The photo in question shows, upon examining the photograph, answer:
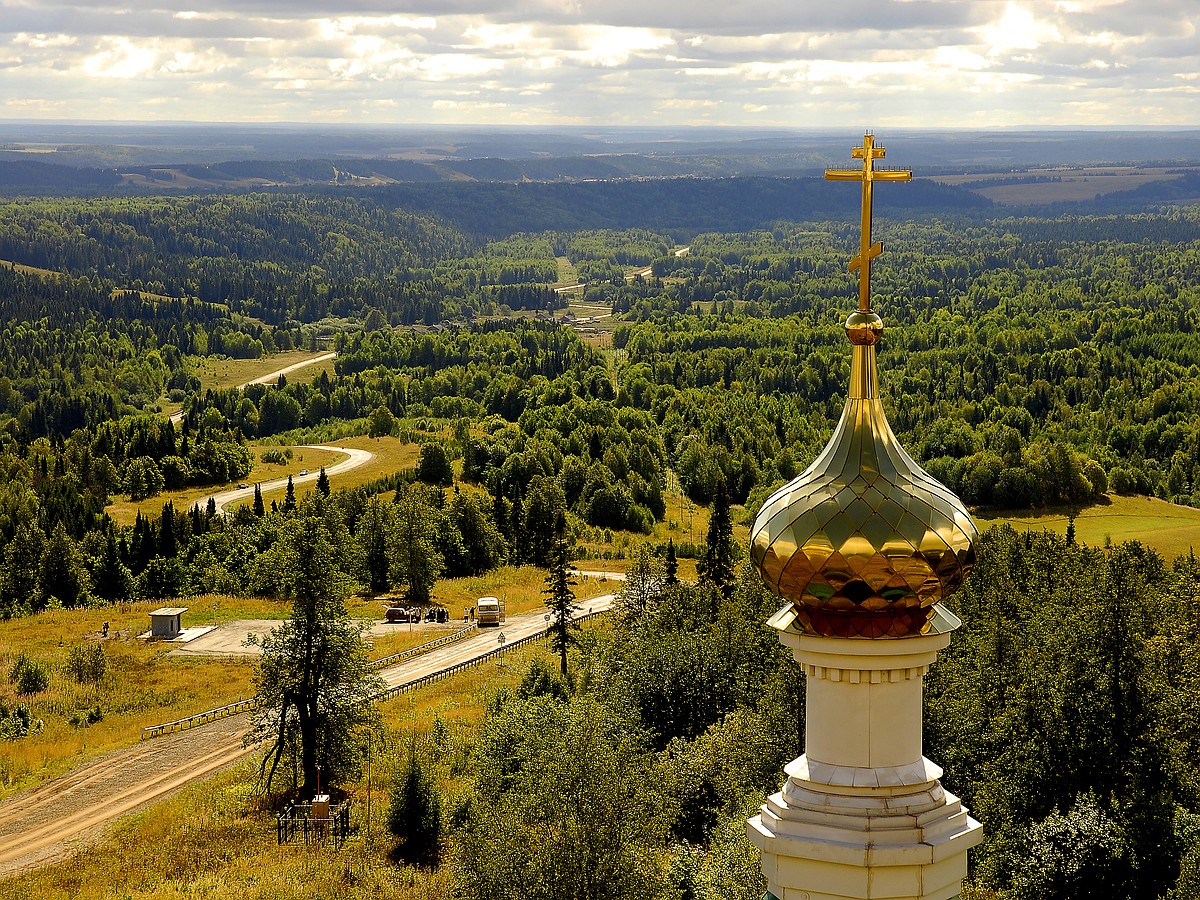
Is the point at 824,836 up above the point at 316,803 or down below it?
above

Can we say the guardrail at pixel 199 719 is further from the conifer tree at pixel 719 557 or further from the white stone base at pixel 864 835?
the white stone base at pixel 864 835

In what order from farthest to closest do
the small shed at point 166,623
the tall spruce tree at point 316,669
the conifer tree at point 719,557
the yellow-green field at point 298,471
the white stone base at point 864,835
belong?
the yellow-green field at point 298,471 → the small shed at point 166,623 → the conifer tree at point 719,557 → the tall spruce tree at point 316,669 → the white stone base at point 864,835

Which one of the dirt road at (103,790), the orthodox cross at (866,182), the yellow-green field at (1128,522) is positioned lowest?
the yellow-green field at (1128,522)

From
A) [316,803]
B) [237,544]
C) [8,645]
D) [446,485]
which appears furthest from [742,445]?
[316,803]

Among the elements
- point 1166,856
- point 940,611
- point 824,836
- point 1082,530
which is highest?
point 940,611

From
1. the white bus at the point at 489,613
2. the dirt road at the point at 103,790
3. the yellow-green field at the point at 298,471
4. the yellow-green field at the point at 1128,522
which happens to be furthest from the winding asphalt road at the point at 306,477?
the yellow-green field at the point at 1128,522

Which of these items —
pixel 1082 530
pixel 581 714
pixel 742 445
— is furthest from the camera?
pixel 742 445

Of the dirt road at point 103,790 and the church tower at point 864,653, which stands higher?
the church tower at point 864,653

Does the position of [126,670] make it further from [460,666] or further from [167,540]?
[167,540]

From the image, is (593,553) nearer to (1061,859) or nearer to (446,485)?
(446,485)
